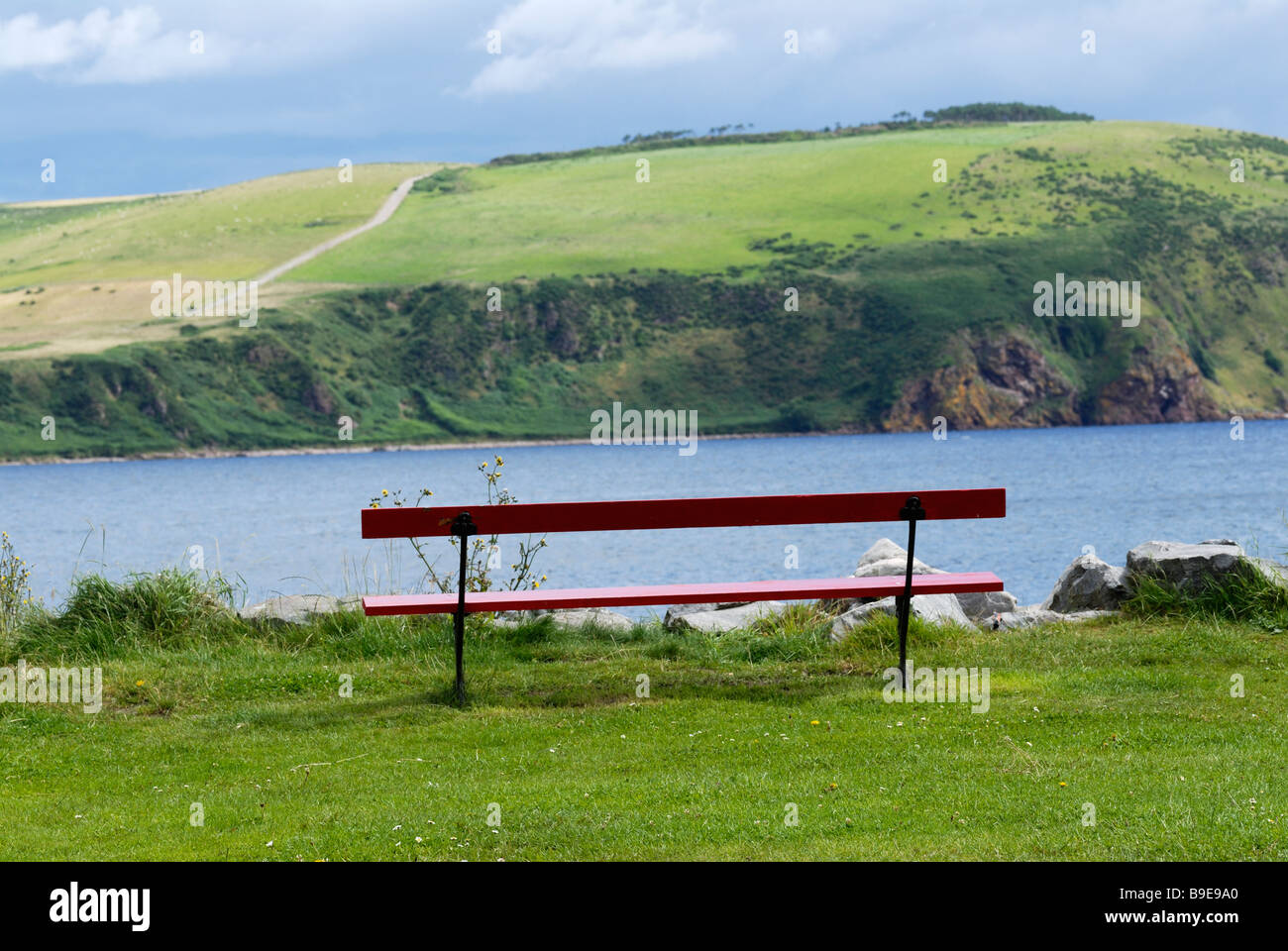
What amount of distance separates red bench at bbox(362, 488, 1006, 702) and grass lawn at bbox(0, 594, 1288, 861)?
22.2 inches

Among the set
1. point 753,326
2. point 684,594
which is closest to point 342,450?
point 753,326

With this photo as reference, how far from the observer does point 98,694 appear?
29.0 feet

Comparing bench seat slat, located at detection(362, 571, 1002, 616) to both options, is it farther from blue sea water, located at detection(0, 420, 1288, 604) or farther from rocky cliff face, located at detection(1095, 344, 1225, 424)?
rocky cliff face, located at detection(1095, 344, 1225, 424)

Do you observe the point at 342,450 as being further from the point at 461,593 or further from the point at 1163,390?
the point at 461,593

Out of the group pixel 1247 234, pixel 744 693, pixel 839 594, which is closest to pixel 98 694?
pixel 744 693

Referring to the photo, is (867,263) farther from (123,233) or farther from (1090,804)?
(1090,804)

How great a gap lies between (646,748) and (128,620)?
5364 millimetres

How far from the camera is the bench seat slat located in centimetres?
872

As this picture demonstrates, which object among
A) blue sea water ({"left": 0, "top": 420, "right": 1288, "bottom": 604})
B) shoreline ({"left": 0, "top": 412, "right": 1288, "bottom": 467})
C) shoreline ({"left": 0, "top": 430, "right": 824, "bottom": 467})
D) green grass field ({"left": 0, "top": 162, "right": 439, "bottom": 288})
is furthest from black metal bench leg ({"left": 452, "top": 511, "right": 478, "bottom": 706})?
green grass field ({"left": 0, "top": 162, "right": 439, "bottom": 288})

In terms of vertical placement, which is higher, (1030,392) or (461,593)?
(1030,392)

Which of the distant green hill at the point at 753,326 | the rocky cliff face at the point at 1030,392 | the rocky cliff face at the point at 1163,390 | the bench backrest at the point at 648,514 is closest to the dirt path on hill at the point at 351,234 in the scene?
the distant green hill at the point at 753,326

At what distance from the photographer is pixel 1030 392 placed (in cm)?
11512

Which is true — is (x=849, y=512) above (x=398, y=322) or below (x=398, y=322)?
below

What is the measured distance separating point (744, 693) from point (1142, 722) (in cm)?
240
